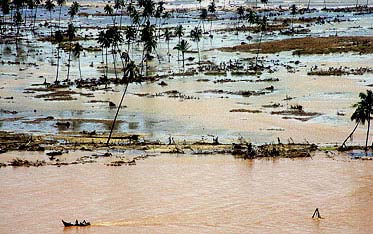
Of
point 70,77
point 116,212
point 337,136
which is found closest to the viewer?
point 116,212

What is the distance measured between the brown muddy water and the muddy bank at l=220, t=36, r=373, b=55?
56.2 metres

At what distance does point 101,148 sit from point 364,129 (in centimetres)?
2371

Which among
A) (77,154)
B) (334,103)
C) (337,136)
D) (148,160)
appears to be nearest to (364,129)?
(337,136)

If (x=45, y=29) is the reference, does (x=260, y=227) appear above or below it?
below

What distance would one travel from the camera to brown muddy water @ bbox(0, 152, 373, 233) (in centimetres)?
3691

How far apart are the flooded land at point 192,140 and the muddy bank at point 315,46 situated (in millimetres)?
390

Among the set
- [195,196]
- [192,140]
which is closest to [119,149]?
[192,140]

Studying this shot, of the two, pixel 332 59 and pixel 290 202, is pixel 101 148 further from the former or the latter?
pixel 332 59

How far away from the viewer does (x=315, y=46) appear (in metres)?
109

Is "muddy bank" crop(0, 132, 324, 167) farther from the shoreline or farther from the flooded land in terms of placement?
the flooded land

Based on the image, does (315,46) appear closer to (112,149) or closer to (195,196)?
(112,149)

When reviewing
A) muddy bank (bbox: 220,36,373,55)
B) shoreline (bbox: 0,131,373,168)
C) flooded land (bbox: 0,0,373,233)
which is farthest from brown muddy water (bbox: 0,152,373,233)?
muddy bank (bbox: 220,36,373,55)

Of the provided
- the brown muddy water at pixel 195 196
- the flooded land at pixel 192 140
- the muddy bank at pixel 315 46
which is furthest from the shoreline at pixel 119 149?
the muddy bank at pixel 315 46

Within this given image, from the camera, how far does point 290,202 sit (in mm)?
40750
